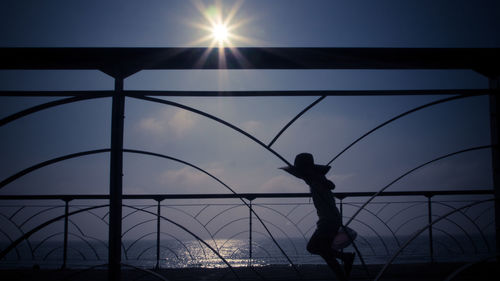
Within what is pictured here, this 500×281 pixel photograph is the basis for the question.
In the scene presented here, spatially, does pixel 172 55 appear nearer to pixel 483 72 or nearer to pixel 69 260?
pixel 483 72

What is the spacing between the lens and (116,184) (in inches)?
62.8

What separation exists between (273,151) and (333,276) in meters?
2.54

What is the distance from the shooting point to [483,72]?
6.05 feet

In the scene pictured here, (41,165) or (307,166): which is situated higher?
(307,166)

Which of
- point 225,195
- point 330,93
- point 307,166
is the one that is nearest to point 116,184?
point 330,93

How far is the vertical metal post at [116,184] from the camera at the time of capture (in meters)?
1.55

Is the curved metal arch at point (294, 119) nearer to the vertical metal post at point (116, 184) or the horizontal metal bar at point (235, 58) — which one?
the horizontal metal bar at point (235, 58)

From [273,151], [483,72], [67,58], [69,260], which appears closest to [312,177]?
[273,151]

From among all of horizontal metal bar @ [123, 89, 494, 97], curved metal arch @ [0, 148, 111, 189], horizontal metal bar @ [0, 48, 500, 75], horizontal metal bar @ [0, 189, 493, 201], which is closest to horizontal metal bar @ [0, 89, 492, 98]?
horizontal metal bar @ [123, 89, 494, 97]

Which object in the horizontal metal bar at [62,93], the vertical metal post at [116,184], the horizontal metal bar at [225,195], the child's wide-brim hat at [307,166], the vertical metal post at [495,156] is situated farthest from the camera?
the horizontal metal bar at [225,195]

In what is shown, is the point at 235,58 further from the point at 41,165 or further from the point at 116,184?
the point at 41,165

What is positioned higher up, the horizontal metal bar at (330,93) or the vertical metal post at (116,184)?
the horizontal metal bar at (330,93)

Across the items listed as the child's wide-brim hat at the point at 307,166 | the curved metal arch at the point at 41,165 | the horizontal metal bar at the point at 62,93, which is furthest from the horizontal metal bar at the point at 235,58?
the child's wide-brim hat at the point at 307,166

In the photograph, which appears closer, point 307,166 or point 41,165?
point 41,165
